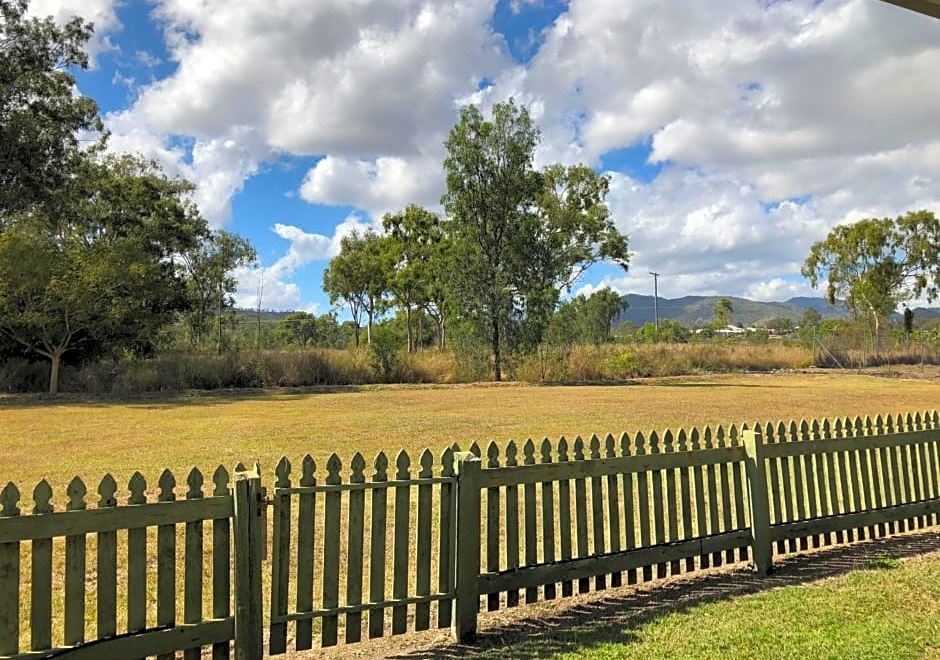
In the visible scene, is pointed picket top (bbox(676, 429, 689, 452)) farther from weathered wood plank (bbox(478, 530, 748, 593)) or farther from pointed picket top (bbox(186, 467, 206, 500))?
pointed picket top (bbox(186, 467, 206, 500))

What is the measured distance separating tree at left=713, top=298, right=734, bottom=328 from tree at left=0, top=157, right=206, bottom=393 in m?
62.7

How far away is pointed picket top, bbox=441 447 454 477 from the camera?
3.98 m

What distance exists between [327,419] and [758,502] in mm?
11482

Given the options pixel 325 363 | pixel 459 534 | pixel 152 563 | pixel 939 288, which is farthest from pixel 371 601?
pixel 939 288

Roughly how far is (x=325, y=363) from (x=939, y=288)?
47.0m

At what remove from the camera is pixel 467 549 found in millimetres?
3914

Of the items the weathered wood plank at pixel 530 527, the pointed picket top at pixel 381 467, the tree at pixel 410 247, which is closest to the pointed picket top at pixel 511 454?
the weathered wood plank at pixel 530 527

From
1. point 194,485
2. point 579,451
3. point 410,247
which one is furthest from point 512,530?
point 410,247

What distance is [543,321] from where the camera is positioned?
1230 inches

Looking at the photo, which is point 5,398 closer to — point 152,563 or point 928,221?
point 152,563

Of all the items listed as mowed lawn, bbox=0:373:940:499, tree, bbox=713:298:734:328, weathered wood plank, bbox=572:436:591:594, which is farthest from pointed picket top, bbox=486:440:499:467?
tree, bbox=713:298:734:328

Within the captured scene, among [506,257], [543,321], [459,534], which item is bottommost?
[459,534]

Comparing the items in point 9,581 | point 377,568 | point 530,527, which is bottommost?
point 377,568

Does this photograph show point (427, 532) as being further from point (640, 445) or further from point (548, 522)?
point (640, 445)
